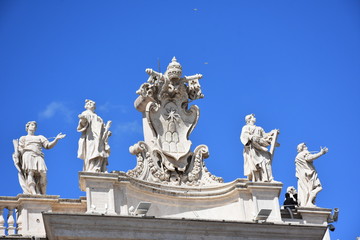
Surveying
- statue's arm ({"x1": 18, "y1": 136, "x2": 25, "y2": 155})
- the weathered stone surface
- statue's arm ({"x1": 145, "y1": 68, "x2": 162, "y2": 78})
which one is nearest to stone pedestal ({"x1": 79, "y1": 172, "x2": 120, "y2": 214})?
the weathered stone surface

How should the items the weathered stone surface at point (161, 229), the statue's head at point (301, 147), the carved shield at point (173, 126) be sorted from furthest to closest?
the statue's head at point (301, 147)
the carved shield at point (173, 126)
the weathered stone surface at point (161, 229)

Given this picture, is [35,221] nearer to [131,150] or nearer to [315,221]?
[131,150]

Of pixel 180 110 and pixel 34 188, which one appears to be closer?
pixel 34 188

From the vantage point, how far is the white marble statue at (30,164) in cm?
3222

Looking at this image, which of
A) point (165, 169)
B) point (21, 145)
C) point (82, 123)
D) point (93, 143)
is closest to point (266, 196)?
point (165, 169)

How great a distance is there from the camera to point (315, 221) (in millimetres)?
34250

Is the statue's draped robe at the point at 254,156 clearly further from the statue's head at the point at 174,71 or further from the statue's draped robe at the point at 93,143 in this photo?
the statue's draped robe at the point at 93,143

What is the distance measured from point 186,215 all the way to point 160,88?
3890mm

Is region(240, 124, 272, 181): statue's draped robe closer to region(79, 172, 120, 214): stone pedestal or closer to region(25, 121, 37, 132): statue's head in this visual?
region(79, 172, 120, 214): stone pedestal

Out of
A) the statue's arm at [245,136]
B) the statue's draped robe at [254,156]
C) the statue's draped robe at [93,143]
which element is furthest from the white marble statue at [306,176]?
the statue's draped robe at [93,143]

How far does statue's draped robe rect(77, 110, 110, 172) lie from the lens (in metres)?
32.7

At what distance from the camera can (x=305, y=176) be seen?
3512cm

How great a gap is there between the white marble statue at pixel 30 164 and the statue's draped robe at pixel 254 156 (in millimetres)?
5883

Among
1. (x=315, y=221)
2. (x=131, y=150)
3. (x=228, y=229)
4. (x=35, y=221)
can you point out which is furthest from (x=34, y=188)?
(x=315, y=221)
